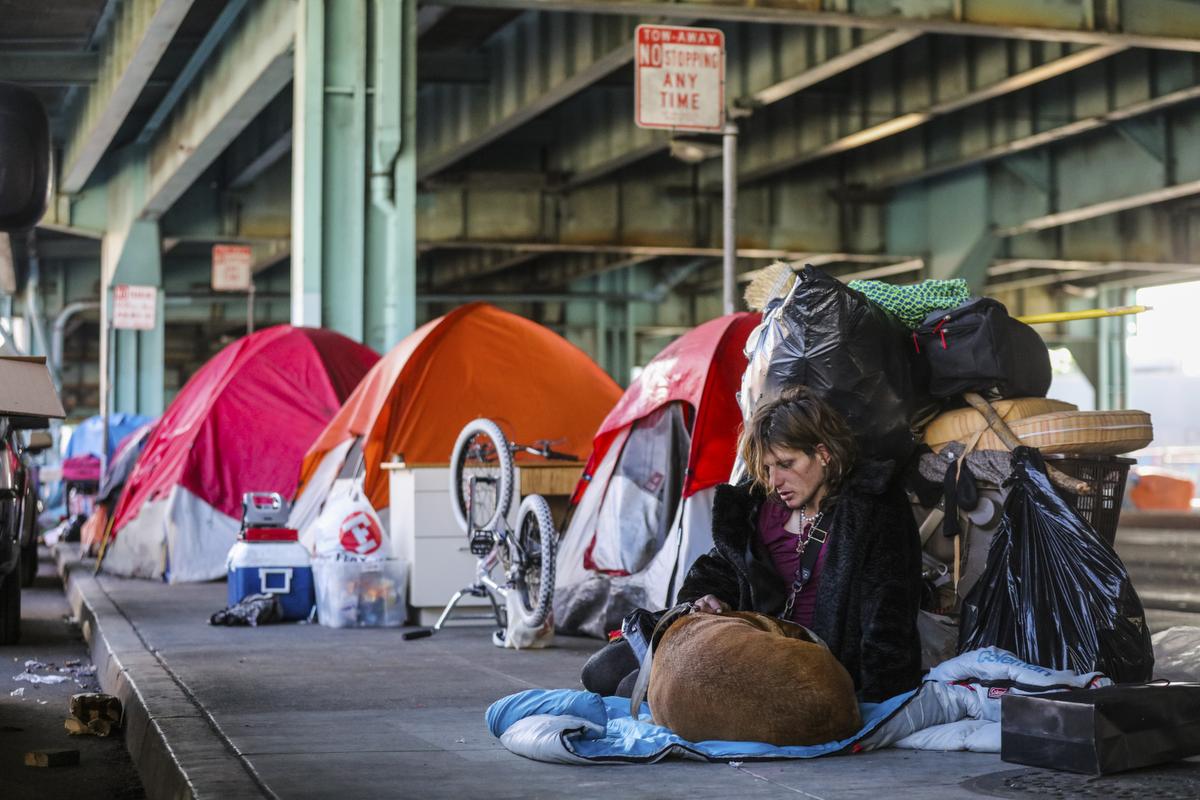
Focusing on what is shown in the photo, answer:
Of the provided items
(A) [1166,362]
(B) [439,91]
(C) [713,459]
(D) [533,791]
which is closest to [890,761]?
(D) [533,791]

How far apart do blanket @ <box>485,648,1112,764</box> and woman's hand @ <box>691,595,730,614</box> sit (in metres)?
0.40

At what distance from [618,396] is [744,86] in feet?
24.6

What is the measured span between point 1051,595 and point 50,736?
4.13 m

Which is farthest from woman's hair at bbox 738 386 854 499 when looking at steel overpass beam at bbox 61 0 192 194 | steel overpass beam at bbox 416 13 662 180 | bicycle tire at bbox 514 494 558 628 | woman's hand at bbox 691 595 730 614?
steel overpass beam at bbox 61 0 192 194

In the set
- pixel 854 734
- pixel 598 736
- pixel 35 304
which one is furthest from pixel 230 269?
pixel 854 734

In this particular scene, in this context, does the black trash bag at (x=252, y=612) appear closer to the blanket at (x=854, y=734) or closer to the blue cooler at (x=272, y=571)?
the blue cooler at (x=272, y=571)

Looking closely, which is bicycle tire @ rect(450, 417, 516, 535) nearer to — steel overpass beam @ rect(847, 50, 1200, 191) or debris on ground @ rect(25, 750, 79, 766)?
debris on ground @ rect(25, 750, 79, 766)

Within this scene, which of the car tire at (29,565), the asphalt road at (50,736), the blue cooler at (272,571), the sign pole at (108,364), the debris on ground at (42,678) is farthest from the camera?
the sign pole at (108,364)

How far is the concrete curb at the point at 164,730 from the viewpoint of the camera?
4.58 meters

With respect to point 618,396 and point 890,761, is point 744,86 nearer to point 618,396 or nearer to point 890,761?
point 618,396

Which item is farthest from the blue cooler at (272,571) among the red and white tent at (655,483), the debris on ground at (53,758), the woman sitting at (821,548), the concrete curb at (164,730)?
the woman sitting at (821,548)

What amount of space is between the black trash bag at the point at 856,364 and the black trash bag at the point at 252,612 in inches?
194

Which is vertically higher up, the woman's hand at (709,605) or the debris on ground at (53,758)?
the woman's hand at (709,605)

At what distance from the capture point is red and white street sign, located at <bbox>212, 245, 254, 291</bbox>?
28.4m
